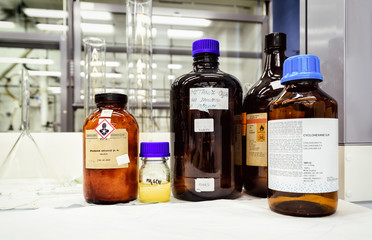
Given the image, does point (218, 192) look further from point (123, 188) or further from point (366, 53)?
point (366, 53)

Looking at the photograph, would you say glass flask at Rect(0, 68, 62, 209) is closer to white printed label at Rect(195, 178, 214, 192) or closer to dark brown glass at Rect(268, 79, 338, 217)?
white printed label at Rect(195, 178, 214, 192)

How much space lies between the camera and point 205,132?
19.3 inches

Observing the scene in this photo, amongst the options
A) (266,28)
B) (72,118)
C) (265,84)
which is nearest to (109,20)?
(72,118)

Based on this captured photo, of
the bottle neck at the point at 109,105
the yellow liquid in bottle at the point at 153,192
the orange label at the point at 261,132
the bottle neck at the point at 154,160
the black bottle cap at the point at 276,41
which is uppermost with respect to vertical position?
the black bottle cap at the point at 276,41

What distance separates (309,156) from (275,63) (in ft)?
0.84

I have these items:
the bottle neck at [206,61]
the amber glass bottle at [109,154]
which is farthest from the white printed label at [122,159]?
the bottle neck at [206,61]

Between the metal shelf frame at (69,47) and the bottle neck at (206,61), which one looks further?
the metal shelf frame at (69,47)

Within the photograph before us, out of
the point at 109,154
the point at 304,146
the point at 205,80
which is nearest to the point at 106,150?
the point at 109,154

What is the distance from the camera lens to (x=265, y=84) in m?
0.55

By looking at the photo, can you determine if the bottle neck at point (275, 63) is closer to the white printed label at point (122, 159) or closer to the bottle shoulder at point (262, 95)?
the bottle shoulder at point (262, 95)

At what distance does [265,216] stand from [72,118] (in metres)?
2.05

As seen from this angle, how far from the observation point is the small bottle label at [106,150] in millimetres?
459

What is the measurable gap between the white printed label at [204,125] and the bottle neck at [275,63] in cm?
18

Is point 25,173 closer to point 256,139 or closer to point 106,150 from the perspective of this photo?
point 106,150
